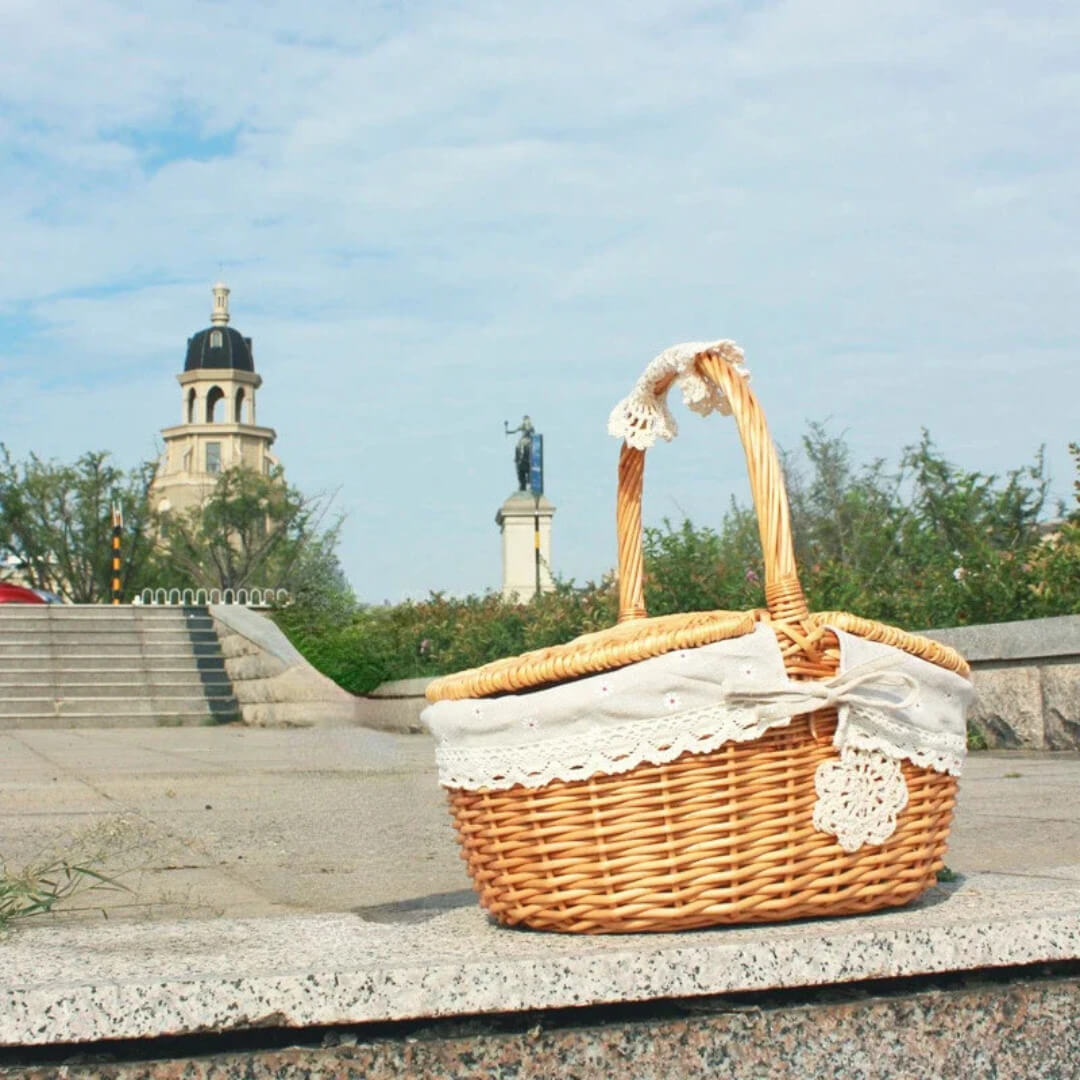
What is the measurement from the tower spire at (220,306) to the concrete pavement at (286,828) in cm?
7700

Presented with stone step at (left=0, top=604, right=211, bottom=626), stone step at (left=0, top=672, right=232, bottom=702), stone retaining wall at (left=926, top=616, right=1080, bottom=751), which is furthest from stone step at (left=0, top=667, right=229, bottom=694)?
stone retaining wall at (left=926, top=616, right=1080, bottom=751)

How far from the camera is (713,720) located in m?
2.04

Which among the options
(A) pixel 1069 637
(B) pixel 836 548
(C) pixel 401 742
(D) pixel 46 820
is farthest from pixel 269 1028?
(B) pixel 836 548

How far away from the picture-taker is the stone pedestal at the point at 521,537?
76.5ft

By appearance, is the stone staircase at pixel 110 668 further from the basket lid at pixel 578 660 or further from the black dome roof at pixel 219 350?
the black dome roof at pixel 219 350

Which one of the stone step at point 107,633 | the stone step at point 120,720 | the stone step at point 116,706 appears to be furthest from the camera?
the stone step at point 107,633

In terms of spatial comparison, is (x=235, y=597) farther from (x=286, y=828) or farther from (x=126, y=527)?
(x=286, y=828)

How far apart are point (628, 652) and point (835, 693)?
306 mm

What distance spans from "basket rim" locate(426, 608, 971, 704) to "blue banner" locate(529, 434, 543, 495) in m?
17.9

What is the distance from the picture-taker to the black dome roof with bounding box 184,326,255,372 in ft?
265

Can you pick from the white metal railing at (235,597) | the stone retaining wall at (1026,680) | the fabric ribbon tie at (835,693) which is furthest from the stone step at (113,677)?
the fabric ribbon tie at (835,693)

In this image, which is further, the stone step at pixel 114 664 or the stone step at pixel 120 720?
the stone step at pixel 114 664

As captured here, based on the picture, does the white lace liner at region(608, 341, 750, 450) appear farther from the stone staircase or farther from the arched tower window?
the arched tower window

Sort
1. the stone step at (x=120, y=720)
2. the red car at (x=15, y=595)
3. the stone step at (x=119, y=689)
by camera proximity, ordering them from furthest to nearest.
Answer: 1. the red car at (x=15, y=595)
2. the stone step at (x=119, y=689)
3. the stone step at (x=120, y=720)
